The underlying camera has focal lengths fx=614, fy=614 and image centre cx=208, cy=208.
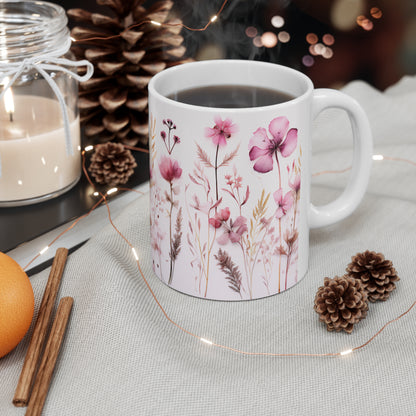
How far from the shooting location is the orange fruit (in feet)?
1.65

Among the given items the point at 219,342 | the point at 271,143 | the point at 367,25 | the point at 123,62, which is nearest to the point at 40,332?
the point at 219,342

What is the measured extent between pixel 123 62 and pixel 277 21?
0.32m

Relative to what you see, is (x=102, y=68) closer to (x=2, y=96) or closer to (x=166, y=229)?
(x=2, y=96)

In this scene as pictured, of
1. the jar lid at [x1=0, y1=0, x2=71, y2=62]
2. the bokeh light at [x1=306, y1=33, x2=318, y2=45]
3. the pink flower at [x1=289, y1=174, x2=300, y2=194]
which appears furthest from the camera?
the bokeh light at [x1=306, y1=33, x2=318, y2=45]

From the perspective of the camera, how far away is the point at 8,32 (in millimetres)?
705

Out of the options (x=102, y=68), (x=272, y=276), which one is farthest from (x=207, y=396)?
(x=102, y=68)

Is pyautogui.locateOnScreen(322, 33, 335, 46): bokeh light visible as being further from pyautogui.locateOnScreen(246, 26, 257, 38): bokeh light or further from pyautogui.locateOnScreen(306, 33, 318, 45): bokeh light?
pyautogui.locateOnScreen(246, 26, 257, 38): bokeh light

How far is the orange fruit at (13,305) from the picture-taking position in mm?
502

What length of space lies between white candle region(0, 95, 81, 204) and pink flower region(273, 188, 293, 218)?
13.2 inches

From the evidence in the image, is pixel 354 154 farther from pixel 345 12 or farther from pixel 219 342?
pixel 345 12

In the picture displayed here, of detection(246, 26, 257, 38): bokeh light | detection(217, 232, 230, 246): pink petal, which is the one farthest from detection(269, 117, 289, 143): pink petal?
detection(246, 26, 257, 38): bokeh light

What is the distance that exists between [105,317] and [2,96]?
31 cm

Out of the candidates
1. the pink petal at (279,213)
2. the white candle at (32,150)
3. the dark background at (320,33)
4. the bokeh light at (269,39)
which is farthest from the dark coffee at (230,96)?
the bokeh light at (269,39)

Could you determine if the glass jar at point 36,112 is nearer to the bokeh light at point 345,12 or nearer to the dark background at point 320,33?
the dark background at point 320,33
